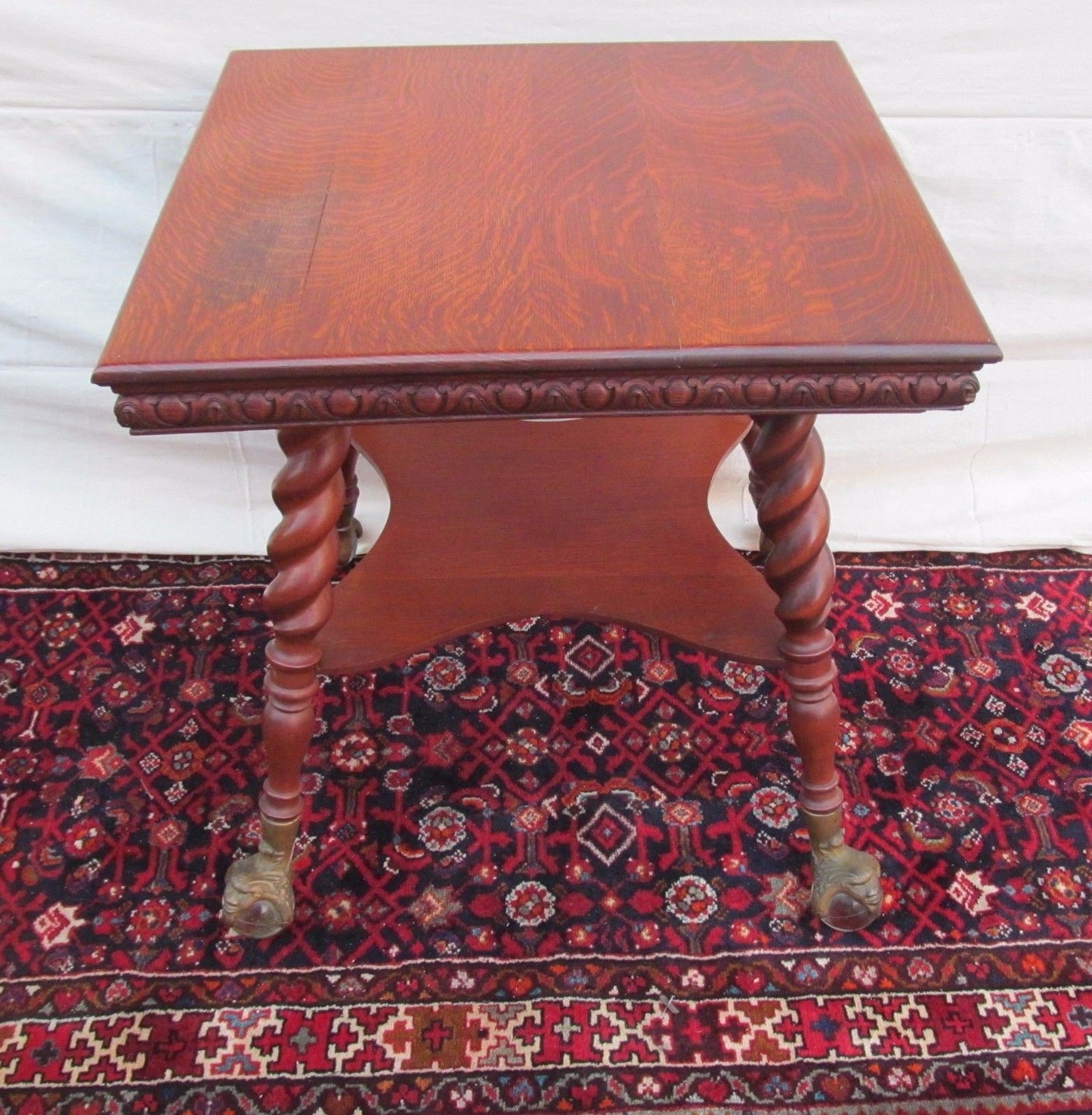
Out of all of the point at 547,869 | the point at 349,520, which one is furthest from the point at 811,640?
the point at 349,520

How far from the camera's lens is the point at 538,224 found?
0.75 meters

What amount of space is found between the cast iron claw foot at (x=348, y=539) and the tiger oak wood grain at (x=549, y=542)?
17 cm

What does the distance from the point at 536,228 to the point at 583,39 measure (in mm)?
463

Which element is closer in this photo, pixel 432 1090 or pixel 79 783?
pixel 432 1090

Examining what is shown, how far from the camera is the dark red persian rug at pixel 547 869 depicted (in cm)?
88

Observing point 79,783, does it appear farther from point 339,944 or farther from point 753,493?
point 753,493

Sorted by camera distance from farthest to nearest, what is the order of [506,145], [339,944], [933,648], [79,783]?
1. [933,648]
2. [79,783]
3. [339,944]
4. [506,145]

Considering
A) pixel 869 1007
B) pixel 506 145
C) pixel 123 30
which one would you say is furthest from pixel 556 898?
pixel 123 30

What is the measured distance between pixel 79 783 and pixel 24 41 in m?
0.75

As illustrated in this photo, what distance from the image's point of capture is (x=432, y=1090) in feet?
2.85

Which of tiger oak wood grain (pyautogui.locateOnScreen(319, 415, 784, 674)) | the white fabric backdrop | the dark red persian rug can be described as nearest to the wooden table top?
the white fabric backdrop

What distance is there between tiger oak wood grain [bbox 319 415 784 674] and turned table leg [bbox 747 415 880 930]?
44 millimetres

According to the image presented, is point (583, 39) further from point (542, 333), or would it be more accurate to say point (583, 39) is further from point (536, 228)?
point (542, 333)

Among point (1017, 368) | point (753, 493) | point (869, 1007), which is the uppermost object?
point (1017, 368)
